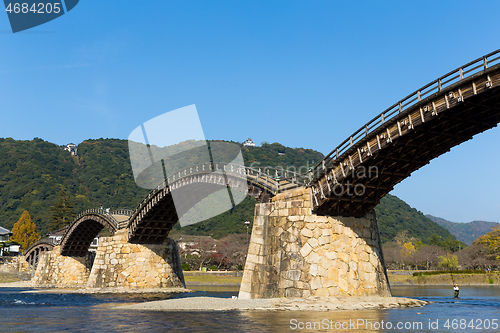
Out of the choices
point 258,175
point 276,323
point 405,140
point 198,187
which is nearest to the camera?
point 276,323

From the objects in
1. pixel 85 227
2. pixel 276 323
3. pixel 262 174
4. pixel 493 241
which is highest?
pixel 85 227

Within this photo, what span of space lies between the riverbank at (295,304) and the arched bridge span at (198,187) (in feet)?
31.1

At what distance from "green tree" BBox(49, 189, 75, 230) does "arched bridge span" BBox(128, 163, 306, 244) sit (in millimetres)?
86623

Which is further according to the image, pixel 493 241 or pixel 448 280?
pixel 493 241

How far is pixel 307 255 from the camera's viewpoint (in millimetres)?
31797

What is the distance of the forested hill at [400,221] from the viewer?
155 meters

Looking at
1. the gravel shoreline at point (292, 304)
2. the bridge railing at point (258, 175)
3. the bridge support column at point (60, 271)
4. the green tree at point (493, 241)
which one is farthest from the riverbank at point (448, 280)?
the bridge support column at point (60, 271)

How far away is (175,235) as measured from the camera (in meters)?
130

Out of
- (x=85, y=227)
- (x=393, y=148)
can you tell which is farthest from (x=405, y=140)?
(x=85, y=227)

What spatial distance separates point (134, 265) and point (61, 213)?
8963 centimetres

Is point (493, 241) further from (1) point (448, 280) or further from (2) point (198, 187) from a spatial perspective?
(2) point (198, 187)

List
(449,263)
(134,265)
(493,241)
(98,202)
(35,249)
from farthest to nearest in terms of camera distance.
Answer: (98,202), (449,263), (35,249), (493,241), (134,265)

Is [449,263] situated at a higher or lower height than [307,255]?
higher

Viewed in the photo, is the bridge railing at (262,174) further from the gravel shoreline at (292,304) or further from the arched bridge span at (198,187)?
the gravel shoreline at (292,304)
